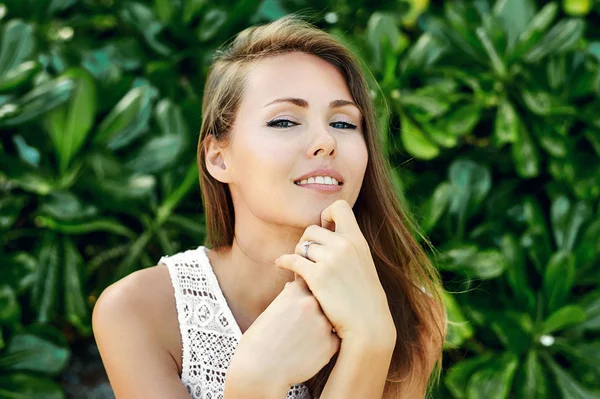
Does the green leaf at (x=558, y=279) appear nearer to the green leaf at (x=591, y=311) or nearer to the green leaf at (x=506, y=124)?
the green leaf at (x=591, y=311)

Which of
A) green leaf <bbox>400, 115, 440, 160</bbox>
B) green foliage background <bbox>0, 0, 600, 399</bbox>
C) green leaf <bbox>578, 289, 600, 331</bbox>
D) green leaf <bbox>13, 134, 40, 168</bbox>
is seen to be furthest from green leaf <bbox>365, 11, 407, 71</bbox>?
green leaf <bbox>13, 134, 40, 168</bbox>

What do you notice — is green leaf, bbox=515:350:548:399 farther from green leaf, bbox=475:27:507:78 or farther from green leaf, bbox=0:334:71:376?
green leaf, bbox=0:334:71:376

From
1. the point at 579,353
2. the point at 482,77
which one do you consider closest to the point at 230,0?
the point at 482,77

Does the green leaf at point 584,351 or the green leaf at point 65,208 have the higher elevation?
the green leaf at point 65,208

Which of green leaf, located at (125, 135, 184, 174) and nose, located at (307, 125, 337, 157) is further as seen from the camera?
green leaf, located at (125, 135, 184, 174)

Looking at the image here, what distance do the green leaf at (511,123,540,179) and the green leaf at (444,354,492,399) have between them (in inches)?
28.0

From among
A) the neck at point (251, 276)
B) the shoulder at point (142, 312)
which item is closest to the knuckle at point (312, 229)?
the neck at point (251, 276)

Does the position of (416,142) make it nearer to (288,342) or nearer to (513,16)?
(513,16)

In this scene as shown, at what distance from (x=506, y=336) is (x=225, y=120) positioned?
1417 mm

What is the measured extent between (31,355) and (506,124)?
1.90 m

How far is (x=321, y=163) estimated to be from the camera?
65.8 inches

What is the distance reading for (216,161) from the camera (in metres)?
1.96

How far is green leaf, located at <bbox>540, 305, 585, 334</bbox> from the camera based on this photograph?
2.67 m

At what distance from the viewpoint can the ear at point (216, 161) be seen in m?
1.92
